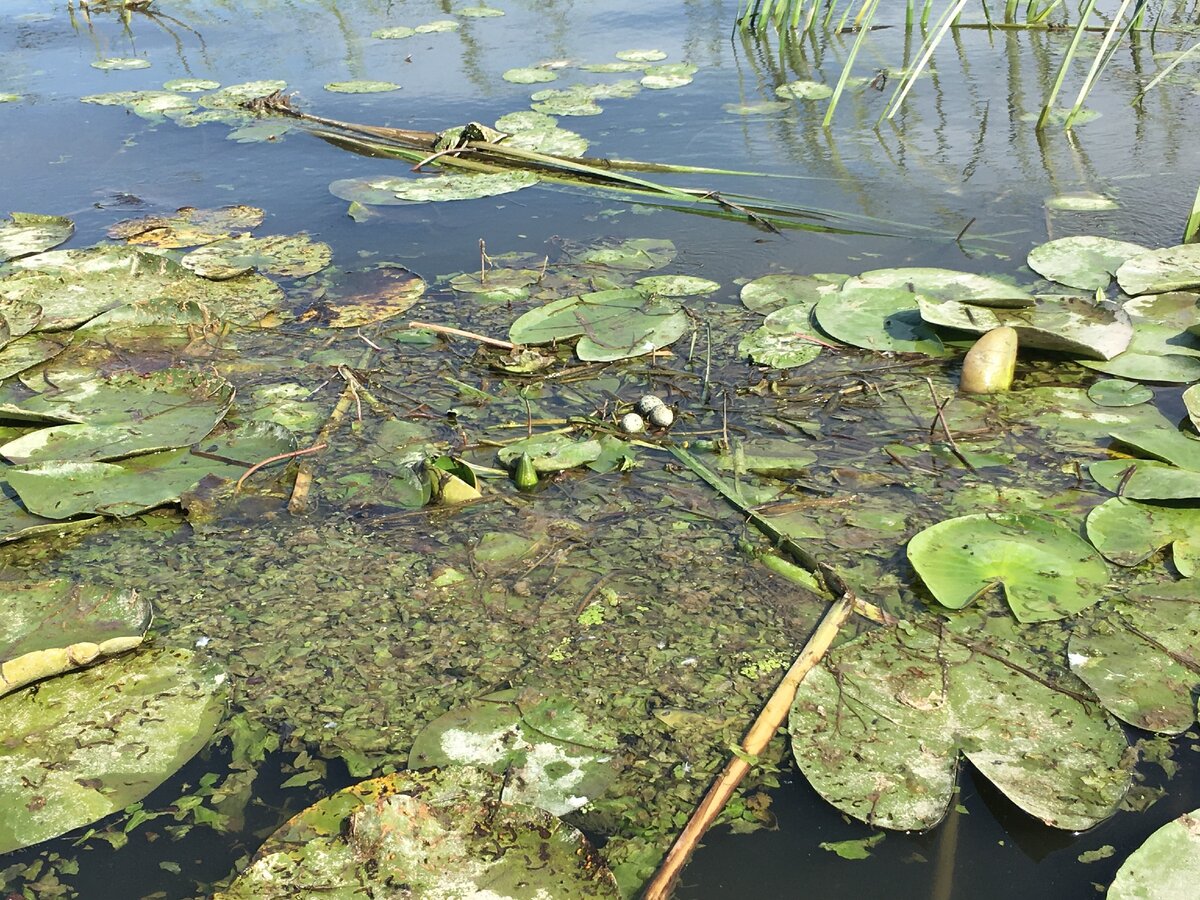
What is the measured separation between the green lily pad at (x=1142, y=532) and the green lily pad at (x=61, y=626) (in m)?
2.17

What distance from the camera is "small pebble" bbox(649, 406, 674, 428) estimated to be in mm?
2801

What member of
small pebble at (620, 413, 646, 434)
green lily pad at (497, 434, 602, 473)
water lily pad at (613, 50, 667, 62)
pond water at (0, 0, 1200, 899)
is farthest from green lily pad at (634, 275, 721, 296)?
water lily pad at (613, 50, 667, 62)

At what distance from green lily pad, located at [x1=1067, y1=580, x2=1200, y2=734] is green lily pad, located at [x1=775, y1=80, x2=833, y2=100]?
449 centimetres

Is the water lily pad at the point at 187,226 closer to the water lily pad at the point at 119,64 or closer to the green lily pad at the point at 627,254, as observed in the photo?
the green lily pad at the point at 627,254

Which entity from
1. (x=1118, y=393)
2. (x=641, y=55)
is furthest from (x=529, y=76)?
(x=1118, y=393)

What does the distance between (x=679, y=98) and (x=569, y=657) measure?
472cm

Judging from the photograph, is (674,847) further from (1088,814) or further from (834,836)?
(1088,814)

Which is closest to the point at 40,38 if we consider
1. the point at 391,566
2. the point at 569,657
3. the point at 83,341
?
the point at 83,341

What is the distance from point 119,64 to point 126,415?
→ 579 centimetres

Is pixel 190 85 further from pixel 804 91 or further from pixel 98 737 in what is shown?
pixel 98 737

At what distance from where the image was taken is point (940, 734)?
181 centimetres

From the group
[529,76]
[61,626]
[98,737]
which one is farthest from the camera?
[529,76]

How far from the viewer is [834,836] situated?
1.70m

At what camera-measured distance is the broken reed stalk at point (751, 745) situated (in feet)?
5.40
